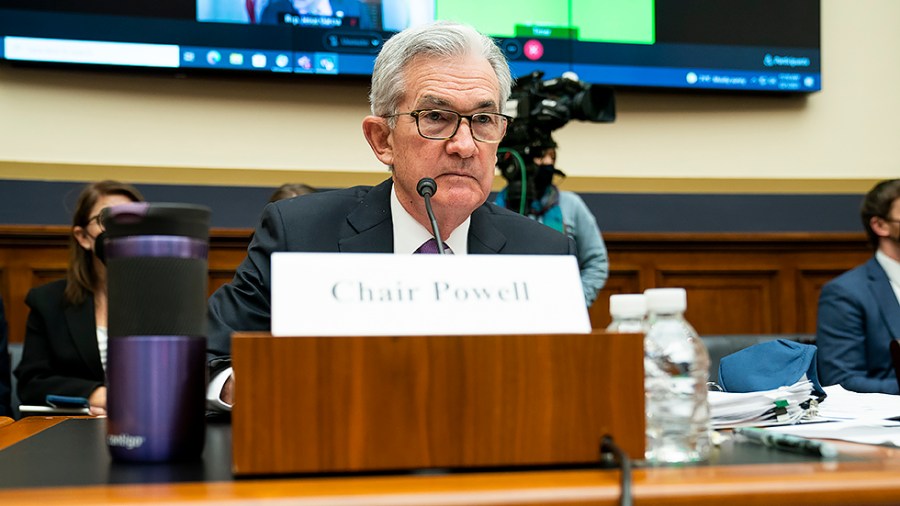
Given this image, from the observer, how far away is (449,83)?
1506 millimetres

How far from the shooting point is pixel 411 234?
1557 mm

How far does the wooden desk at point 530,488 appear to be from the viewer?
0.63 m

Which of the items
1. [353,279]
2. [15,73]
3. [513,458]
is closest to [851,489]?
[513,458]

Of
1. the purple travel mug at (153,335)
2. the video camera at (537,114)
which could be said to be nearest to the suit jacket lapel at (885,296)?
the video camera at (537,114)

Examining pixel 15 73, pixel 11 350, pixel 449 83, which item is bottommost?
pixel 11 350

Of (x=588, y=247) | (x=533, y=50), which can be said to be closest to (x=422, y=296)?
(x=588, y=247)

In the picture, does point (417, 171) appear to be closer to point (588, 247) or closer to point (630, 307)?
point (630, 307)

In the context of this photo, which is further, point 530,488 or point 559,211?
point 559,211

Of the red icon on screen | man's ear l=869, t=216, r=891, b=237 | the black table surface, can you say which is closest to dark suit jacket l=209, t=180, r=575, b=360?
the black table surface

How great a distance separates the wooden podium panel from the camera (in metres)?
0.71

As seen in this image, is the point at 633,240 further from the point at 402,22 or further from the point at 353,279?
the point at 353,279

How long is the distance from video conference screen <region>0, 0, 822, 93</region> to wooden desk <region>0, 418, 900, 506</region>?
113 inches

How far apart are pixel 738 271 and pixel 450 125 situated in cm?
247

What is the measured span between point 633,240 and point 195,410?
2949 millimetres
